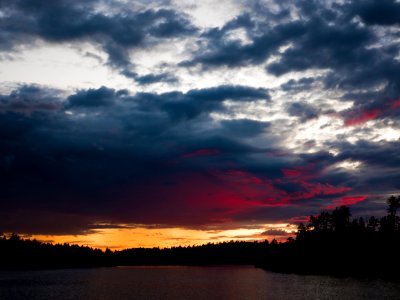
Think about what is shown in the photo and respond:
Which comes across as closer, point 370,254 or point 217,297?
point 217,297

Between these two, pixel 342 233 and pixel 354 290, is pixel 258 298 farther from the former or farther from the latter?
pixel 342 233

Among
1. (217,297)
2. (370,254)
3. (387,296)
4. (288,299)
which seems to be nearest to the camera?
(387,296)

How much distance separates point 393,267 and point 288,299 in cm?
7196

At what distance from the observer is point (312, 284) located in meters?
132

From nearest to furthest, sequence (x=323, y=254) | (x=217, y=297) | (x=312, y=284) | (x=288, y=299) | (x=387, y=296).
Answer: (x=387, y=296) < (x=288, y=299) < (x=217, y=297) < (x=312, y=284) < (x=323, y=254)

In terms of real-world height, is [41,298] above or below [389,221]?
below

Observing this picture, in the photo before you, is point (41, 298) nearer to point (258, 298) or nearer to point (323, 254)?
point (258, 298)

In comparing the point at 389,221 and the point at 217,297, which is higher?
the point at 389,221

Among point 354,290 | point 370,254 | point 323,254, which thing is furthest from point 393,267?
point 354,290

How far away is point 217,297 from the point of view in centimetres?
11550

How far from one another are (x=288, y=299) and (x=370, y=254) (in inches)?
3216

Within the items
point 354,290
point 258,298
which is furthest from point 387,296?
point 258,298

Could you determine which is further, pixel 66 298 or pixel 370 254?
pixel 370 254

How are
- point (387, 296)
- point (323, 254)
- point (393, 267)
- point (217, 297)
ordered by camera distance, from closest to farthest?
point (387, 296), point (217, 297), point (393, 267), point (323, 254)
